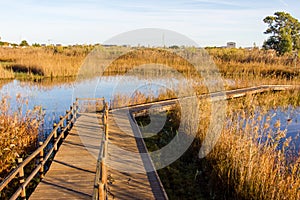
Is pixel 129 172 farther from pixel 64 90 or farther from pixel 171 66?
pixel 171 66

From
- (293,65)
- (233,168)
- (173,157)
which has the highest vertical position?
(293,65)

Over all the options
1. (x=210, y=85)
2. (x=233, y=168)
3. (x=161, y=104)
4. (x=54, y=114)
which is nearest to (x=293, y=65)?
(x=210, y=85)

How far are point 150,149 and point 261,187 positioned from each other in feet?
9.39

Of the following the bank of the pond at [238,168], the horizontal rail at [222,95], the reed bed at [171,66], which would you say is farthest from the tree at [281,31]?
the bank of the pond at [238,168]

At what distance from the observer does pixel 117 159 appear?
15.3 ft

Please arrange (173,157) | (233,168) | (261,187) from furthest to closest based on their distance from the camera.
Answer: (173,157), (233,168), (261,187)

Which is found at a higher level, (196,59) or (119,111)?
(196,59)

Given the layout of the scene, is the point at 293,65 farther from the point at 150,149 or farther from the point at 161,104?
the point at 150,149

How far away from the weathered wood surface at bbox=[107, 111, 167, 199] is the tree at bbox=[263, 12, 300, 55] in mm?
21103

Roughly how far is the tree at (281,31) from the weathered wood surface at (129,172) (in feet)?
69.2

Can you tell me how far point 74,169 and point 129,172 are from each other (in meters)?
0.78

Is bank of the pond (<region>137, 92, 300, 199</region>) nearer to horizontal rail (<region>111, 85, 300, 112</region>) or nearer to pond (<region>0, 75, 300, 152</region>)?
horizontal rail (<region>111, 85, 300, 112</region>)

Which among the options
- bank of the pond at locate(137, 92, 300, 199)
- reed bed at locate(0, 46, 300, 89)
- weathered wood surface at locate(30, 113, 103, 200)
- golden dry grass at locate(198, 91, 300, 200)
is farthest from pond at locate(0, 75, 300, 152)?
golden dry grass at locate(198, 91, 300, 200)

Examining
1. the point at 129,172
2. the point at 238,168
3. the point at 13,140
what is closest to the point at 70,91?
the point at 13,140
